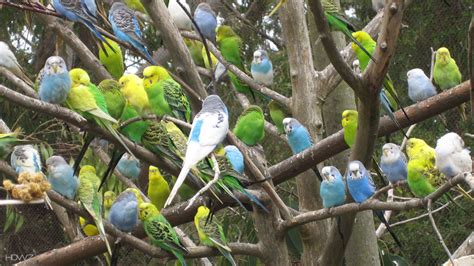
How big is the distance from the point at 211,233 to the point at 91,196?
54 cm

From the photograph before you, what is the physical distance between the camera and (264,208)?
→ 3428mm

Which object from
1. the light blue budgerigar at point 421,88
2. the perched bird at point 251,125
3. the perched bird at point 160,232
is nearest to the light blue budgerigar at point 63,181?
the perched bird at point 160,232

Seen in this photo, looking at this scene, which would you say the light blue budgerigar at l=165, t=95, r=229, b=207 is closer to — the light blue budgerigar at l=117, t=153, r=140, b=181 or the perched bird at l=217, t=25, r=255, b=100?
the light blue budgerigar at l=117, t=153, r=140, b=181

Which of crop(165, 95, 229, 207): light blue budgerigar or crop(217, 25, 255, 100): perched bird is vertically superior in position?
crop(217, 25, 255, 100): perched bird

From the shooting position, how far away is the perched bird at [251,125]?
13.7 feet

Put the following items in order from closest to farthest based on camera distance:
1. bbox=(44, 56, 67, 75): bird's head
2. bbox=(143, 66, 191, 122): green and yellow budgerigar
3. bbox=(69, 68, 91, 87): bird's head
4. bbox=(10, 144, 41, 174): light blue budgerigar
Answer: bbox=(44, 56, 67, 75): bird's head → bbox=(69, 68, 91, 87): bird's head → bbox=(143, 66, 191, 122): green and yellow budgerigar → bbox=(10, 144, 41, 174): light blue budgerigar

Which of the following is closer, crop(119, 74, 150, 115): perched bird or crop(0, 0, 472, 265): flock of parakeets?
crop(0, 0, 472, 265): flock of parakeets

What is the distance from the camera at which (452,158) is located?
296 centimetres

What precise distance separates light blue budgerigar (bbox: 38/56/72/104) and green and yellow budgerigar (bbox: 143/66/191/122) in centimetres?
41

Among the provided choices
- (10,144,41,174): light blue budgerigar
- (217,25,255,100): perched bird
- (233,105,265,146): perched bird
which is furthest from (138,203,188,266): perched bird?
(217,25,255,100): perched bird

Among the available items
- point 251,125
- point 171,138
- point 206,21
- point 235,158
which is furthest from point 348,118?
point 206,21

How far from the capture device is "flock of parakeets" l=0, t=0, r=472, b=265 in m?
3.03

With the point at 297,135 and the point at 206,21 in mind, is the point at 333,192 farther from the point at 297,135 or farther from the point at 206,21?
the point at 206,21

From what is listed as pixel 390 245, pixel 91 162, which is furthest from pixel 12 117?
pixel 390 245
